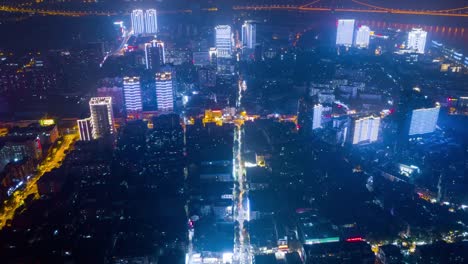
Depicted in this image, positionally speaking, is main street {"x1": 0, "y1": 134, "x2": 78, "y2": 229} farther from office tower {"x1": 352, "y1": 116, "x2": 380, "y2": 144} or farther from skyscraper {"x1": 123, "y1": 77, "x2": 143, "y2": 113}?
office tower {"x1": 352, "y1": 116, "x2": 380, "y2": 144}

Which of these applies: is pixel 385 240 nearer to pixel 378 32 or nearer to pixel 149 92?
pixel 149 92

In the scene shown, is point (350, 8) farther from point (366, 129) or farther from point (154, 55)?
point (366, 129)

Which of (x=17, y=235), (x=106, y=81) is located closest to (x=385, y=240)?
(x=17, y=235)

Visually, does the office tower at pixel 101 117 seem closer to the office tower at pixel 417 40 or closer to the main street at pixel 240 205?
the main street at pixel 240 205

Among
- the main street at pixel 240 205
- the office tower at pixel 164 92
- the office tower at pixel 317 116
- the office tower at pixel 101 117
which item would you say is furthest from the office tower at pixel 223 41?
the office tower at pixel 101 117

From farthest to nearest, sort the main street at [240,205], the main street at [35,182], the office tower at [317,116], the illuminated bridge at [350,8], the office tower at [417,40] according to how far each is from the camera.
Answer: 1. the illuminated bridge at [350,8]
2. the office tower at [417,40]
3. the office tower at [317,116]
4. the main street at [35,182]
5. the main street at [240,205]

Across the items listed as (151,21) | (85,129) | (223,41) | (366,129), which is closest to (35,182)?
(85,129)
